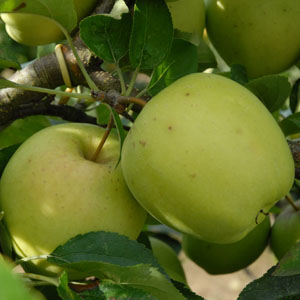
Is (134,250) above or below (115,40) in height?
below

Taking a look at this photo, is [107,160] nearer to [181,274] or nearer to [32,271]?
[32,271]

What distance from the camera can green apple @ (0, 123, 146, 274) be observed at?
0.64 meters

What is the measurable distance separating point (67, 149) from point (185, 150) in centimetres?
21

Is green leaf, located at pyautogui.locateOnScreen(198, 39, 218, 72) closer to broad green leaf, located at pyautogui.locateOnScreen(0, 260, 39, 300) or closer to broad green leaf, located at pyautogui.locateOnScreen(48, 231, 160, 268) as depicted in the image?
broad green leaf, located at pyautogui.locateOnScreen(48, 231, 160, 268)

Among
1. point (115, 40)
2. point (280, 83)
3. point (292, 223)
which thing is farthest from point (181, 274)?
point (115, 40)

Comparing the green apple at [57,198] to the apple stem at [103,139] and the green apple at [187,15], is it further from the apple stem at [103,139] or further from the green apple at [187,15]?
the green apple at [187,15]

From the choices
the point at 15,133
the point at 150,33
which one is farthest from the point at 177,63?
the point at 15,133

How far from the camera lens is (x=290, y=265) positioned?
65cm

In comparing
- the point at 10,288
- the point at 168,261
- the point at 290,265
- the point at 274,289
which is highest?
the point at 10,288

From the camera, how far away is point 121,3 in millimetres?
805

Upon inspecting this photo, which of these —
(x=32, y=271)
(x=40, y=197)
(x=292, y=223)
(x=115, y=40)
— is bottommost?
(x=292, y=223)

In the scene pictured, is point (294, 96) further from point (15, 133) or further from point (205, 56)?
point (15, 133)

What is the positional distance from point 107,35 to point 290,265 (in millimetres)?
397

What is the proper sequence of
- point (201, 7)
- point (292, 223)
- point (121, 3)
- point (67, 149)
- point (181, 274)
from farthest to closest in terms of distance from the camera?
point (181, 274) < point (292, 223) < point (201, 7) < point (121, 3) < point (67, 149)
